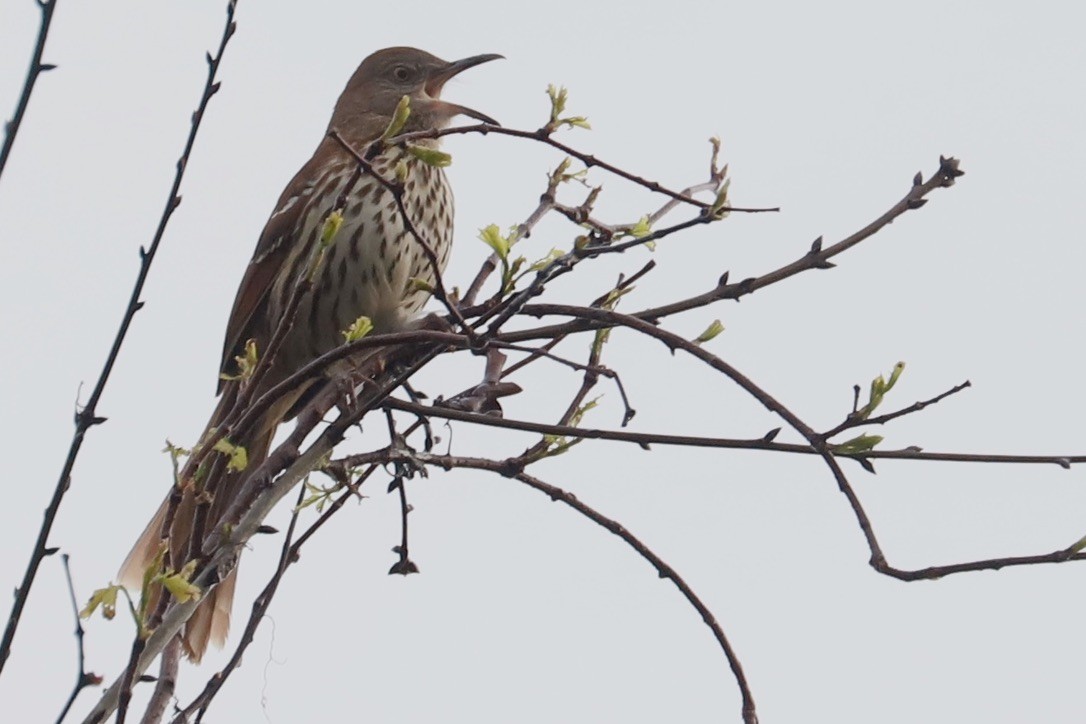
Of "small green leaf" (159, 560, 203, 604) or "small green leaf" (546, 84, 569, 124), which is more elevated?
"small green leaf" (546, 84, 569, 124)

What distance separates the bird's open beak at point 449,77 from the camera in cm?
493

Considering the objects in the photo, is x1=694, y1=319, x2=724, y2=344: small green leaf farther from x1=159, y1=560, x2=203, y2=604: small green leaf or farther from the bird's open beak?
the bird's open beak

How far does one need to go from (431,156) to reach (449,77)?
318 centimetres

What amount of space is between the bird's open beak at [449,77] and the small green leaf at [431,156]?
217 cm

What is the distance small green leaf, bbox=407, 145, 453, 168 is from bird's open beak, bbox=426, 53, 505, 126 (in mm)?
2171

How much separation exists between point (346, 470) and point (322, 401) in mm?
150

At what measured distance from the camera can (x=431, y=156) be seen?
89.4 inches

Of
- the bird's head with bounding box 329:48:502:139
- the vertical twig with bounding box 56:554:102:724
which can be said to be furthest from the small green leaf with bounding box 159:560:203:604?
the bird's head with bounding box 329:48:502:139

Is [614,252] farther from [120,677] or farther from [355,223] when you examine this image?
[355,223]

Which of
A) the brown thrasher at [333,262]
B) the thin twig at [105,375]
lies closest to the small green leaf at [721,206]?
the thin twig at [105,375]

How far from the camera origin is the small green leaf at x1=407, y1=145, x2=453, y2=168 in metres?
2.24

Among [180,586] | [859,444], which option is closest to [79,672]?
[180,586]

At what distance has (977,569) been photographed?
1.99 m

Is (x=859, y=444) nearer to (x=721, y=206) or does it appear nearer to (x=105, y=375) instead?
(x=721, y=206)
